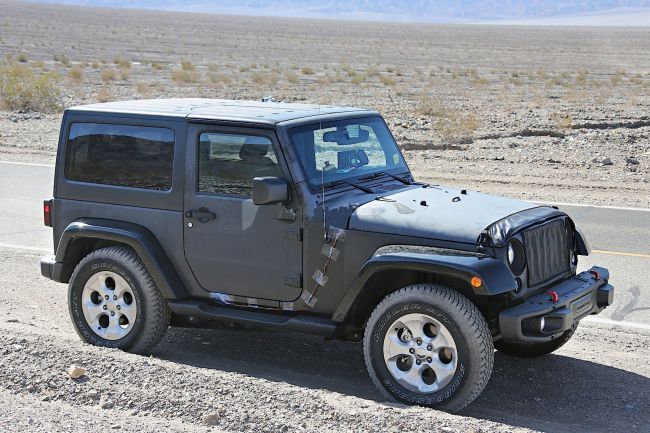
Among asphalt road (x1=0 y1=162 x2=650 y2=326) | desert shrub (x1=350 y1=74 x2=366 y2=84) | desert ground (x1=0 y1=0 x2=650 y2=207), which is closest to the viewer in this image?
asphalt road (x1=0 y1=162 x2=650 y2=326)

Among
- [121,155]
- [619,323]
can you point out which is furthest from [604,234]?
[121,155]

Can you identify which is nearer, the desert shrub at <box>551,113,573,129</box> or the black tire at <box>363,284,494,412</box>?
the black tire at <box>363,284,494,412</box>

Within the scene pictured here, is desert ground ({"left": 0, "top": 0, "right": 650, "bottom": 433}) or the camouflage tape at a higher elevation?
the camouflage tape

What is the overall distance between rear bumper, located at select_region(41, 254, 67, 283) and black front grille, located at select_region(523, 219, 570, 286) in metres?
3.42

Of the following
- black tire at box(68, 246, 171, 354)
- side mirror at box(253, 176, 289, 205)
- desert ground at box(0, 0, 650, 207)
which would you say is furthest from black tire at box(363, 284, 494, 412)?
desert ground at box(0, 0, 650, 207)

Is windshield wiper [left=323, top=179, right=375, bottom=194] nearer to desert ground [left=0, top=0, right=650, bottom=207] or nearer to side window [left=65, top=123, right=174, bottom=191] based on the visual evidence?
side window [left=65, top=123, right=174, bottom=191]

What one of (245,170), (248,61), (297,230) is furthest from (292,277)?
(248,61)

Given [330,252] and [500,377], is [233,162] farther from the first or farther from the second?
[500,377]

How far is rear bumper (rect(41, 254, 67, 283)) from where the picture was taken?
734 cm

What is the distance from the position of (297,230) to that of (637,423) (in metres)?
2.40

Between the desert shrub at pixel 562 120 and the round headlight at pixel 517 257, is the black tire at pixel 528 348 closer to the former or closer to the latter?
the round headlight at pixel 517 257

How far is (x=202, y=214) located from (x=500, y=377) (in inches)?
91.6

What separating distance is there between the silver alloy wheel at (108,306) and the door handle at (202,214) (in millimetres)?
734

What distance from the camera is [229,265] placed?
6664 millimetres
